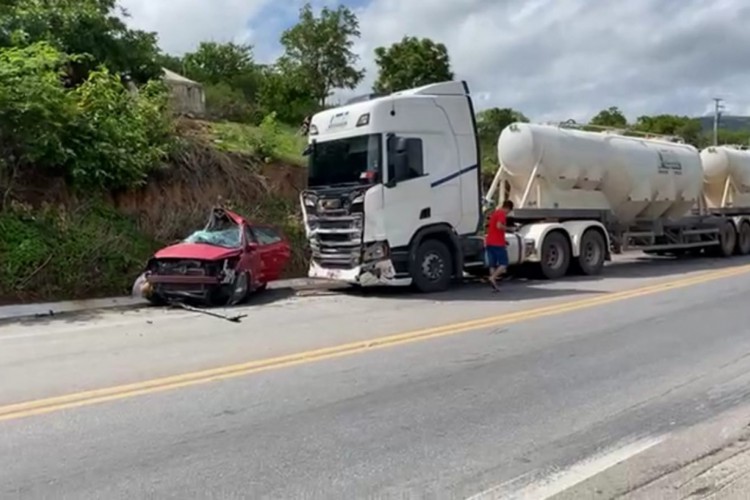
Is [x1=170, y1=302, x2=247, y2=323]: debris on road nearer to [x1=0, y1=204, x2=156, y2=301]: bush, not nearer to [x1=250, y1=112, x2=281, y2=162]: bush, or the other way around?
[x1=0, y1=204, x2=156, y2=301]: bush

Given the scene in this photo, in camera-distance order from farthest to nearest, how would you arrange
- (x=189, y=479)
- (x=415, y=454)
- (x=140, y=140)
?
(x=140, y=140) < (x=415, y=454) < (x=189, y=479)

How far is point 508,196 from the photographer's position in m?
17.6

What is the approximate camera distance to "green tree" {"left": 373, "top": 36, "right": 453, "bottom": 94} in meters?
42.1

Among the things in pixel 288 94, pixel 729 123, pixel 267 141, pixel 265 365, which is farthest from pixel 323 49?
pixel 729 123

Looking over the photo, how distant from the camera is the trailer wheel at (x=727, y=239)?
22.5 meters

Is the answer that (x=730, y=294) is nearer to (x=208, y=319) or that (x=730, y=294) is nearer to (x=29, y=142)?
(x=208, y=319)

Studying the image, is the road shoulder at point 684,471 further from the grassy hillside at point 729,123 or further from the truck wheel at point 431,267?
the grassy hillside at point 729,123

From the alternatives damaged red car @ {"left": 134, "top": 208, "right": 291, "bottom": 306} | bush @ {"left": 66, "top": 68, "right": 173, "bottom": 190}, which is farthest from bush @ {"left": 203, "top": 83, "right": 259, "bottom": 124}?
damaged red car @ {"left": 134, "top": 208, "right": 291, "bottom": 306}

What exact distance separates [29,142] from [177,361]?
29.5 ft

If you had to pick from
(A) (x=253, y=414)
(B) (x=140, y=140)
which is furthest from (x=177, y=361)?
(B) (x=140, y=140)

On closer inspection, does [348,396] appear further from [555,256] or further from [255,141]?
[255,141]

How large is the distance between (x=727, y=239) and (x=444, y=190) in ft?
40.1

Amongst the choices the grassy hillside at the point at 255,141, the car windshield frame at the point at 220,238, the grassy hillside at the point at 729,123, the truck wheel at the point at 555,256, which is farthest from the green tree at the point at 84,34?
the grassy hillside at the point at 729,123

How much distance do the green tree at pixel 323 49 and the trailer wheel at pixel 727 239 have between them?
65.8 feet
